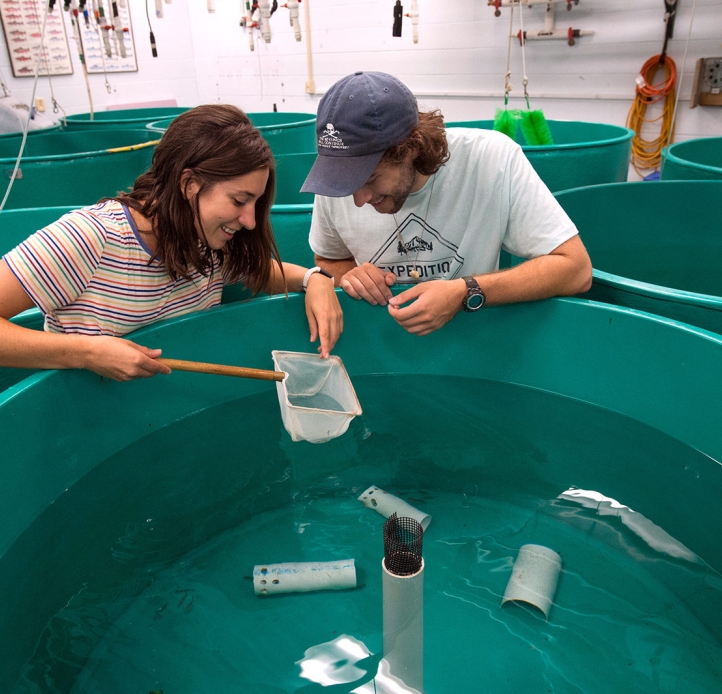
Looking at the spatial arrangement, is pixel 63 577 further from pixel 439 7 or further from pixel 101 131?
pixel 439 7

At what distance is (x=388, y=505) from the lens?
126 centimetres

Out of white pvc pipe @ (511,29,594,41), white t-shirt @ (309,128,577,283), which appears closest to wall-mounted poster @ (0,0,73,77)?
white pvc pipe @ (511,29,594,41)

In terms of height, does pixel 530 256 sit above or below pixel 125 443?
above

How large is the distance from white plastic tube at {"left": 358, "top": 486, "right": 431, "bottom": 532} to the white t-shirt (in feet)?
1.61

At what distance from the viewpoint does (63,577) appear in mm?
1078

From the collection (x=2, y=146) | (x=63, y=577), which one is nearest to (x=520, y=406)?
(x=63, y=577)

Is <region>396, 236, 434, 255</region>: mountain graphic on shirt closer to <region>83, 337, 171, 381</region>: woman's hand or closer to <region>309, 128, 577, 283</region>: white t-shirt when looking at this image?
<region>309, 128, 577, 283</region>: white t-shirt

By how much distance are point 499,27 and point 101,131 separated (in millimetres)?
2319

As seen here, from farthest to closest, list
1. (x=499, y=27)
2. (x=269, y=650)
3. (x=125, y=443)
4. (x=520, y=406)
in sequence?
(x=499, y=27) < (x=520, y=406) < (x=125, y=443) < (x=269, y=650)

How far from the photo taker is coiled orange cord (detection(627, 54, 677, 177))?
126 inches

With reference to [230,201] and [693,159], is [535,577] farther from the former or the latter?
[693,159]

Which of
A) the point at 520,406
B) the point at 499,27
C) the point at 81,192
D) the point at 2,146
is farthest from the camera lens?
the point at 499,27

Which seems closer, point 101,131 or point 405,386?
point 405,386

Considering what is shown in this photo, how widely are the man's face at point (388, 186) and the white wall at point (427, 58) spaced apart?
264cm
